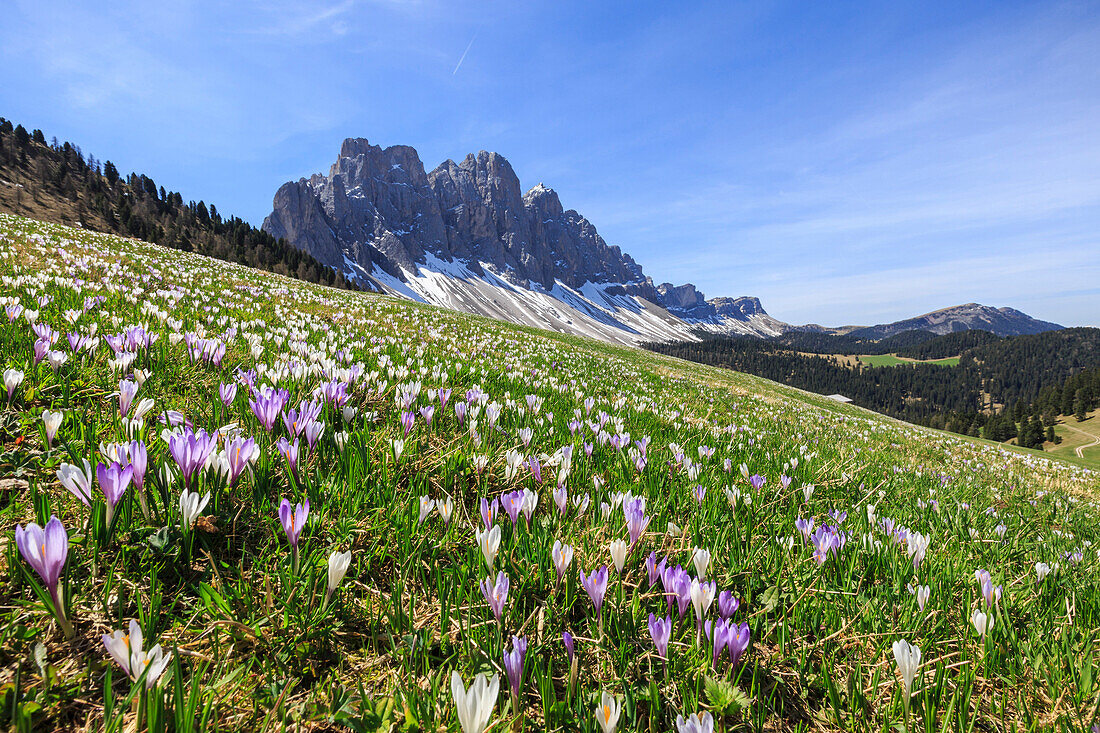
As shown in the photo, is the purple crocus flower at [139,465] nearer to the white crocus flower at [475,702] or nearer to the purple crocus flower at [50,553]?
the purple crocus flower at [50,553]

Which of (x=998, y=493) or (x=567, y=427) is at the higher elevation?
(x=567, y=427)

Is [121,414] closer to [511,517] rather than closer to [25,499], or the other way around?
[25,499]

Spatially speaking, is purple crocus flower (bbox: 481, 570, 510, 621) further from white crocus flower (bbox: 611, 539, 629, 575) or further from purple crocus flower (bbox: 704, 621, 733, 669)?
purple crocus flower (bbox: 704, 621, 733, 669)

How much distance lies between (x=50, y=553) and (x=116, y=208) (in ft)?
478

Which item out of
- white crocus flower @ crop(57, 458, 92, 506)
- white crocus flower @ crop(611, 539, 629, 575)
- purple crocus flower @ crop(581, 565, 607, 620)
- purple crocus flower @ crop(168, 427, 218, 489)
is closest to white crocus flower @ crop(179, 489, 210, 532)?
purple crocus flower @ crop(168, 427, 218, 489)

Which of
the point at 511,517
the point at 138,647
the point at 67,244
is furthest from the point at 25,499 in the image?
the point at 67,244

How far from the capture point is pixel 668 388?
40.3 ft

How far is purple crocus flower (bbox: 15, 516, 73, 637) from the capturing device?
4.02 ft

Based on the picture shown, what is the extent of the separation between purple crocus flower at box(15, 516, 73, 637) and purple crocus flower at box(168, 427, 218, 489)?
510mm

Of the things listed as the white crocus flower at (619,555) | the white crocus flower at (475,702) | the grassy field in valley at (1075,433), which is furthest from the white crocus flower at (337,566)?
the grassy field in valley at (1075,433)

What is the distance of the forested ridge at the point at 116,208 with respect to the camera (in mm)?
89375

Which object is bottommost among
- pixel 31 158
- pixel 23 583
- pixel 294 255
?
pixel 23 583

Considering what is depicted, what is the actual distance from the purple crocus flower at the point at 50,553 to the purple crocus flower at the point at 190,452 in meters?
0.51

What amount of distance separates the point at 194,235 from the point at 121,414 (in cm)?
13406
